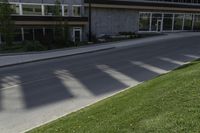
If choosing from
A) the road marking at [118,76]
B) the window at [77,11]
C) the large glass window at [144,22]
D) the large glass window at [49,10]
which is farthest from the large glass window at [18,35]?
the large glass window at [144,22]

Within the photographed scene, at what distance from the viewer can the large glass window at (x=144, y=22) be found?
42.6 m

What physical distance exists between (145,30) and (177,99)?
36830 millimetres

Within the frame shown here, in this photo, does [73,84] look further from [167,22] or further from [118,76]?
[167,22]

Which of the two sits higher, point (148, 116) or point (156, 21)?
point (156, 21)

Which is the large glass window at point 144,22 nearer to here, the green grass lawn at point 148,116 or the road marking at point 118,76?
the road marking at point 118,76

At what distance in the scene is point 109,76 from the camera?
16422mm

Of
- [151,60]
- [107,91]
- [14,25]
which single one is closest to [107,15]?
[14,25]

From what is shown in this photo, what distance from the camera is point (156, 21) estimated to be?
147 feet

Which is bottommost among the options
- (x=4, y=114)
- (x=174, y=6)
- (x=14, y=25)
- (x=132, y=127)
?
(x=4, y=114)

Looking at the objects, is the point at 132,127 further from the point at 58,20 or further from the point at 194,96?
the point at 58,20

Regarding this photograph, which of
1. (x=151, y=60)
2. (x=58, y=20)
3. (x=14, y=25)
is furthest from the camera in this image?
(x=58, y=20)

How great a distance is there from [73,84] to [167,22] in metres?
35.5

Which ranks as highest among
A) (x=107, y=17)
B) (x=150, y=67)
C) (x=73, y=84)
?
(x=107, y=17)

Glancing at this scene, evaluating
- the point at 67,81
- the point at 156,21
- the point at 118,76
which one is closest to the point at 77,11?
the point at 156,21
